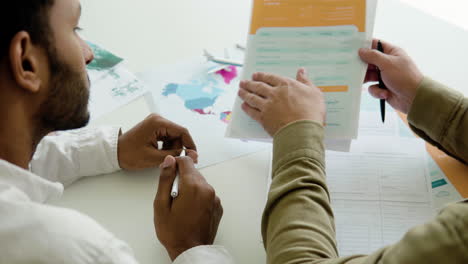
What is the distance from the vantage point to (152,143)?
0.89m

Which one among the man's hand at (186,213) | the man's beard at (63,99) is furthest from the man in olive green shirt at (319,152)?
the man's beard at (63,99)

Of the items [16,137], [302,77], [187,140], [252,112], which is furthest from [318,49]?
[16,137]

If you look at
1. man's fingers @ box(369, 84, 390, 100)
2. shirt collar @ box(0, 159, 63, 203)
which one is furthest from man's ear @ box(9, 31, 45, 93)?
man's fingers @ box(369, 84, 390, 100)

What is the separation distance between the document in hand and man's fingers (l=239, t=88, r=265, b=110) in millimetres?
22

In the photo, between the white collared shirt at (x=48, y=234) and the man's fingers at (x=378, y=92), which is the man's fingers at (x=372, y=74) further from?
the white collared shirt at (x=48, y=234)

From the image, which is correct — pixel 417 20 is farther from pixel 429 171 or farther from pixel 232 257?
pixel 232 257

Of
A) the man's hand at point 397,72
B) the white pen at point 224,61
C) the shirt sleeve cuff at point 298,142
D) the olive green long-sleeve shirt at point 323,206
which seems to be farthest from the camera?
the white pen at point 224,61

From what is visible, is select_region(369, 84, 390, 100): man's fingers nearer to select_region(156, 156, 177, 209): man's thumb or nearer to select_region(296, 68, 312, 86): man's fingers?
select_region(296, 68, 312, 86): man's fingers

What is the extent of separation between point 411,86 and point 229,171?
14.3 inches

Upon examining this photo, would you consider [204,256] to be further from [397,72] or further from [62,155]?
[397,72]

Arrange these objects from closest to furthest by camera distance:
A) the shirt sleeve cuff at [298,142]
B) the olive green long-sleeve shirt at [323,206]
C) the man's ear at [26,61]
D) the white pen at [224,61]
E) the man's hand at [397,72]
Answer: the olive green long-sleeve shirt at [323,206] < the man's ear at [26,61] < the shirt sleeve cuff at [298,142] < the man's hand at [397,72] < the white pen at [224,61]

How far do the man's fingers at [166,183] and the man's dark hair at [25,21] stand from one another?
0.27 metres

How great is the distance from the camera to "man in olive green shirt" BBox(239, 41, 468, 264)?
1.66 feet

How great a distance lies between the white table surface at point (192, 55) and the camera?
78 centimetres
